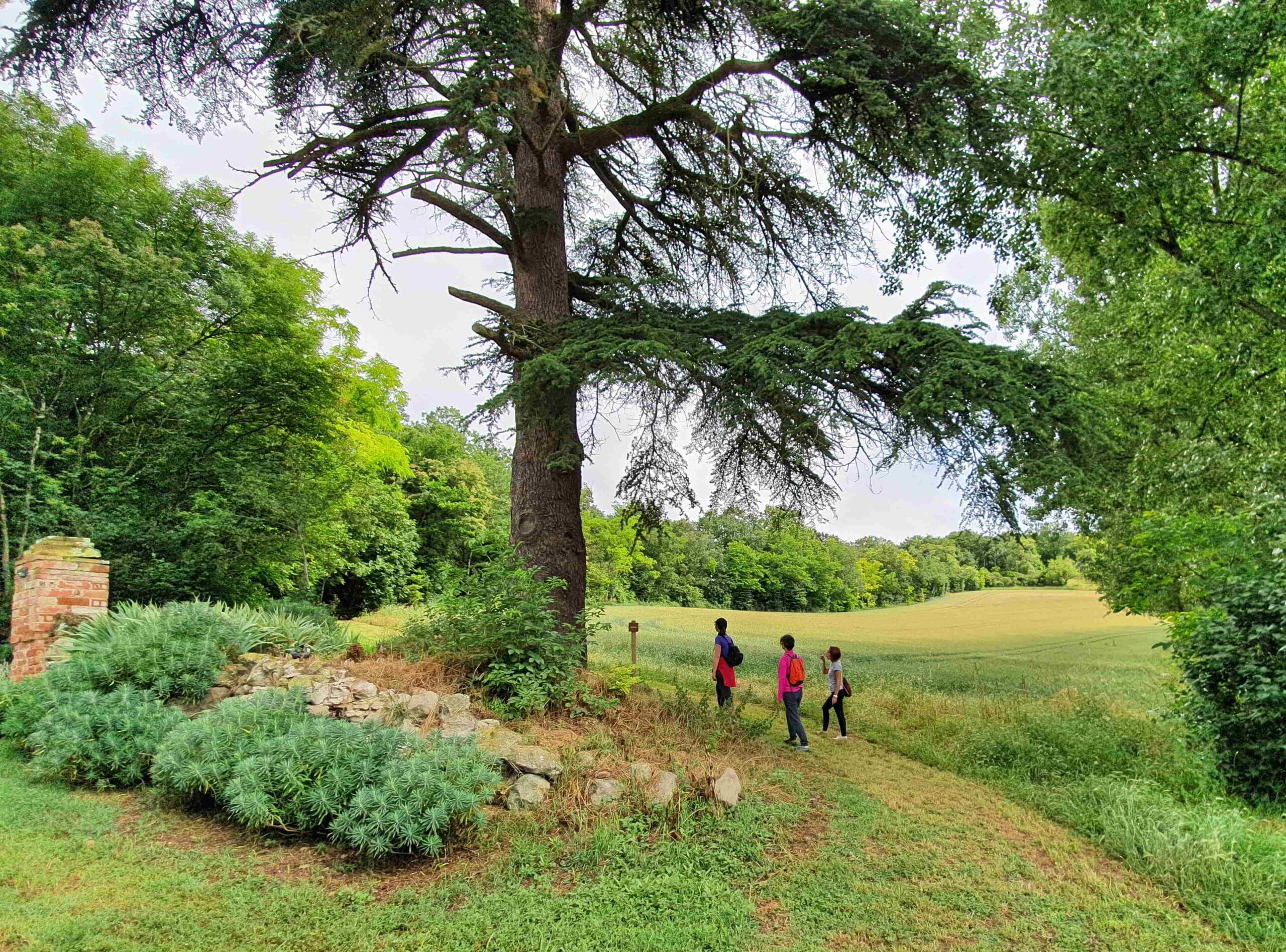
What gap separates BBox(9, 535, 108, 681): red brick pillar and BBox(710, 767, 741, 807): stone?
7435mm

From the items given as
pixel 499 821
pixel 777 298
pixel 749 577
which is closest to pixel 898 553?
pixel 749 577

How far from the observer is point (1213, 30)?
23.4 feet

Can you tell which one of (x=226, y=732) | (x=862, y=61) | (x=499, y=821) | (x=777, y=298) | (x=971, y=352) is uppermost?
(x=862, y=61)

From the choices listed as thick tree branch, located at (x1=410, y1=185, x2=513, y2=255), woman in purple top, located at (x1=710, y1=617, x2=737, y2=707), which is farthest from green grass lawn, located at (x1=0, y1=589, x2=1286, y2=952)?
thick tree branch, located at (x1=410, y1=185, x2=513, y2=255)

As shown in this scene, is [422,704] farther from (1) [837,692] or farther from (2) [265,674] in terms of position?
(1) [837,692]

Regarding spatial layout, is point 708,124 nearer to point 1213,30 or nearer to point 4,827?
point 1213,30

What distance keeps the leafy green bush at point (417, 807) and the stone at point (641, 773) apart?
115cm

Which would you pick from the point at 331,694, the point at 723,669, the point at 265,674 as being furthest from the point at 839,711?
the point at 265,674

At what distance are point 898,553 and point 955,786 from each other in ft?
215

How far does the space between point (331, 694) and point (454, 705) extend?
1099mm

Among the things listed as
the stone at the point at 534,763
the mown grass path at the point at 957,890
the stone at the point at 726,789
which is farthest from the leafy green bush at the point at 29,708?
the mown grass path at the point at 957,890

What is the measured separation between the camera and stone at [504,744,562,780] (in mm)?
5016

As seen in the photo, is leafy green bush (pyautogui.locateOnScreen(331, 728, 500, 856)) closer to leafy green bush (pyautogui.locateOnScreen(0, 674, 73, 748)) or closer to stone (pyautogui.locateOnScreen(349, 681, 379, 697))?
stone (pyautogui.locateOnScreen(349, 681, 379, 697))

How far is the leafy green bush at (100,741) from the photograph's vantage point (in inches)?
201
